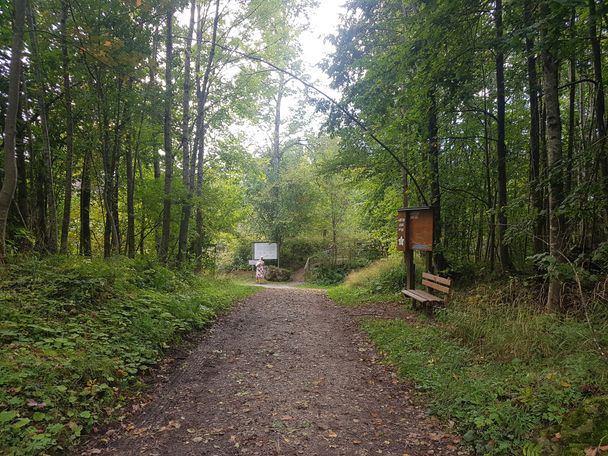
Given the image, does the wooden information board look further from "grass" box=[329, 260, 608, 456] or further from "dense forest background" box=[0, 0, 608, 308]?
"grass" box=[329, 260, 608, 456]

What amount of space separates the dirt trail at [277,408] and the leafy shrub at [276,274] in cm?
1384

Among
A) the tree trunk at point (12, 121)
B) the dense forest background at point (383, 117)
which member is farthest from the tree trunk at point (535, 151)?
the tree trunk at point (12, 121)

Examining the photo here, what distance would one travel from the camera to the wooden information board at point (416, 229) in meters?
7.89

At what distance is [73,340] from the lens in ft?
14.1

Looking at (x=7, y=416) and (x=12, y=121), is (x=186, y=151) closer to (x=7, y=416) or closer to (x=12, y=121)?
(x=12, y=121)

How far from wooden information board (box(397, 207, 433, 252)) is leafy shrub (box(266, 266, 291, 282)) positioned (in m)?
12.1

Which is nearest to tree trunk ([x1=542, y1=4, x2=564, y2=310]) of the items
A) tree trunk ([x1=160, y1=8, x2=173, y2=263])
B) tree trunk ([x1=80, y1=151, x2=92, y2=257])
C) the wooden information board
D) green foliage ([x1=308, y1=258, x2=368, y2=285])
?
the wooden information board

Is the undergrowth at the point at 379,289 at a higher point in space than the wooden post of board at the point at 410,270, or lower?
lower

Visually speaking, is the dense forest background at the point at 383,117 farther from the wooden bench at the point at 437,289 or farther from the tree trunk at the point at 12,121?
the wooden bench at the point at 437,289

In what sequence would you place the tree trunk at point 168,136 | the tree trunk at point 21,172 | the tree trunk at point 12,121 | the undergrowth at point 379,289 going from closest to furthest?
the tree trunk at point 12,121 < the tree trunk at point 21,172 < the tree trunk at point 168,136 < the undergrowth at point 379,289

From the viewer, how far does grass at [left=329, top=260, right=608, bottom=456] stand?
284 cm

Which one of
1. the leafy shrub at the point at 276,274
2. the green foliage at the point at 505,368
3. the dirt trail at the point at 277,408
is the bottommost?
the leafy shrub at the point at 276,274

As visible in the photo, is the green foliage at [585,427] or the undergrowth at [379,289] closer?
the green foliage at [585,427]

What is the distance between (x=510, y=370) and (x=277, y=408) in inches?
101
